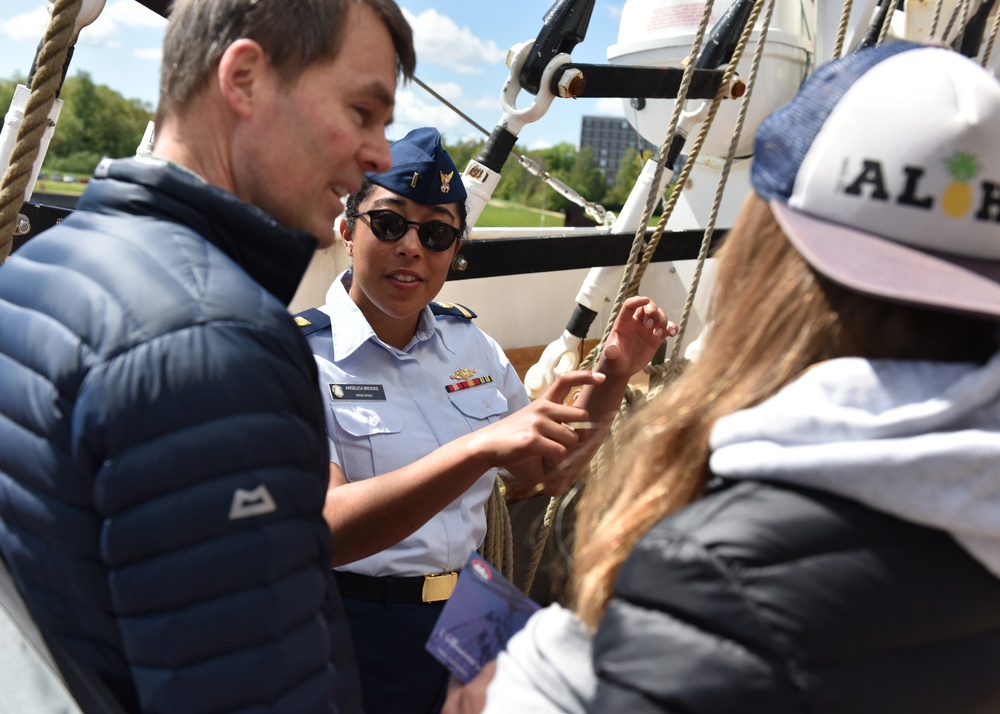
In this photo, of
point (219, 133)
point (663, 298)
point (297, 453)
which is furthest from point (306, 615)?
point (663, 298)

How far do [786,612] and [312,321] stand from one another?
4.19 ft

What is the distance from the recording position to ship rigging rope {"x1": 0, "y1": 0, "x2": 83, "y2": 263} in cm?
103

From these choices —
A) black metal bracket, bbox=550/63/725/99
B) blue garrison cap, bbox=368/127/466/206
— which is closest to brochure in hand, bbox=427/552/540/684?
blue garrison cap, bbox=368/127/466/206

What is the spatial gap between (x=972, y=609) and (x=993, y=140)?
0.37 meters

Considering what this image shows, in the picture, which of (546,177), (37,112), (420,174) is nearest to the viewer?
(37,112)

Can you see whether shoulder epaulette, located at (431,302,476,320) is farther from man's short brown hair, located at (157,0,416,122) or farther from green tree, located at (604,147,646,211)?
green tree, located at (604,147,646,211)

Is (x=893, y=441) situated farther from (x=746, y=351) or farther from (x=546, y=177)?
(x=546, y=177)

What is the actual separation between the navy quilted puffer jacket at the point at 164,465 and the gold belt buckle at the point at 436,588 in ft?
2.32

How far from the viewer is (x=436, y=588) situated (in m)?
1.56

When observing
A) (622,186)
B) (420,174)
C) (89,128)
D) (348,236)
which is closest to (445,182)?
(420,174)

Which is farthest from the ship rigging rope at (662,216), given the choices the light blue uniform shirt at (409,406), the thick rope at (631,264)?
the light blue uniform shirt at (409,406)

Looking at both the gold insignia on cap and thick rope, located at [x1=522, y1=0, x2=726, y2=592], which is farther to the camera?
the gold insignia on cap

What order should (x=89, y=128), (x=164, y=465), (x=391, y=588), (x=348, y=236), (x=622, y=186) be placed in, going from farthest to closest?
(x=89, y=128)
(x=622, y=186)
(x=348, y=236)
(x=391, y=588)
(x=164, y=465)

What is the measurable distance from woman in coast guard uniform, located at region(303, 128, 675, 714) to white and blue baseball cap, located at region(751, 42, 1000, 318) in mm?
569
